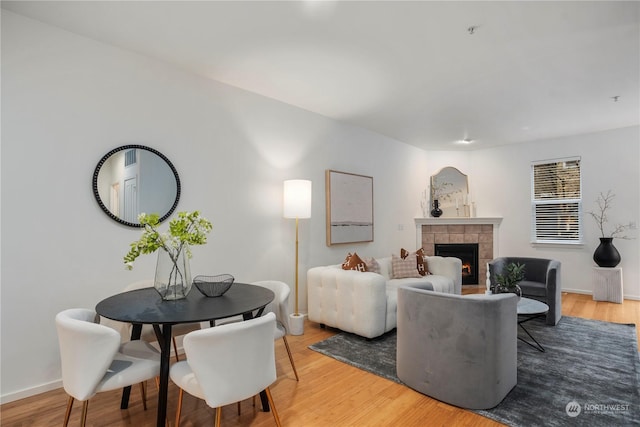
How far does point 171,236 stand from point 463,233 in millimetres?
5679

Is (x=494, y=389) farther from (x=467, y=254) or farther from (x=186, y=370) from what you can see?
(x=467, y=254)

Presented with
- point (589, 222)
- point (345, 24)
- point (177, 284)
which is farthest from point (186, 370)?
point (589, 222)

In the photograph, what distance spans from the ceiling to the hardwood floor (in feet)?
8.69

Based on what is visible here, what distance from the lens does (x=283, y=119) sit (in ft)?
13.5

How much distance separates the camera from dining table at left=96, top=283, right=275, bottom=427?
1.80 metres

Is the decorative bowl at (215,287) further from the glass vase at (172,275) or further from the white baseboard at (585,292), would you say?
the white baseboard at (585,292)

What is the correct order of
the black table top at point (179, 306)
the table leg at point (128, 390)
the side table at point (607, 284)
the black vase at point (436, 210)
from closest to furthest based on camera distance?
the black table top at point (179, 306) < the table leg at point (128, 390) < the side table at point (607, 284) < the black vase at point (436, 210)

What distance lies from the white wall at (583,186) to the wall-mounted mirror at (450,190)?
0.42 ft

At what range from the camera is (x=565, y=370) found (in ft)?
9.14

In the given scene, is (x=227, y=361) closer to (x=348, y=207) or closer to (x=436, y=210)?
(x=348, y=207)

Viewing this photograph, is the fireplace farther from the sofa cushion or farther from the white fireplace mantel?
the sofa cushion

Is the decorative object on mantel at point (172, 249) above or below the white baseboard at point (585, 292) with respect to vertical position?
above

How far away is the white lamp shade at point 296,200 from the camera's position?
3799mm

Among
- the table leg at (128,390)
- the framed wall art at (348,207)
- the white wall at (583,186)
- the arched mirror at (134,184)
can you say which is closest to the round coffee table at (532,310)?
the framed wall art at (348,207)
